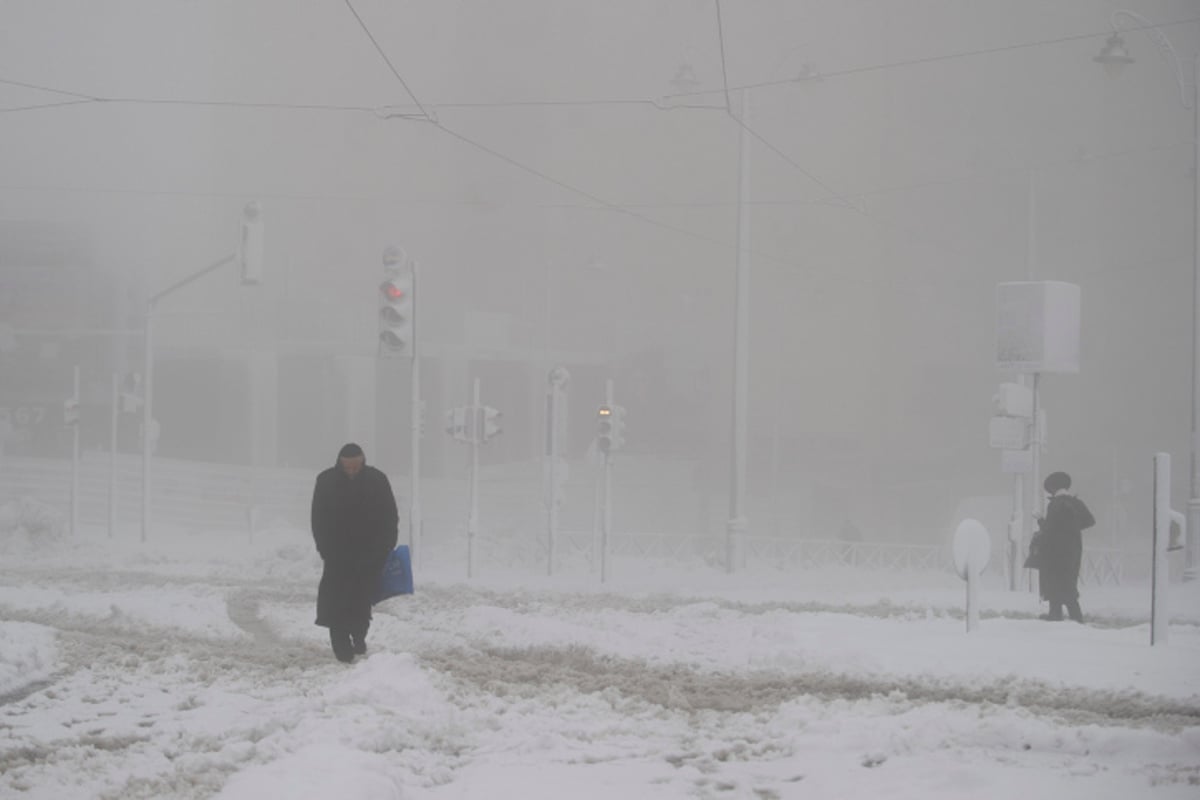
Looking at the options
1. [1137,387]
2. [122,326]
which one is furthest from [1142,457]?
[122,326]

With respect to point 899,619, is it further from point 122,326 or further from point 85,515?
point 122,326

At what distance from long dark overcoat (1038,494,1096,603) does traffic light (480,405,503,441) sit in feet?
35.9

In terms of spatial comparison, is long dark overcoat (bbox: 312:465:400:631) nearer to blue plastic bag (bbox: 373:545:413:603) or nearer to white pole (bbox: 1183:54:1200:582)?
blue plastic bag (bbox: 373:545:413:603)

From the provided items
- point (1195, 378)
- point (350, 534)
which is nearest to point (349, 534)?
point (350, 534)

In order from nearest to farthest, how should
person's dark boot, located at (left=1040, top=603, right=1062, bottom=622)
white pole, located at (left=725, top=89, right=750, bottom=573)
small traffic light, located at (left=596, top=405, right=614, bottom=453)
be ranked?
1. person's dark boot, located at (left=1040, top=603, right=1062, bottom=622)
2. small traffic light, located at (left=596, top=405, right=614, bottom=453)
3. white pole, located at (left=725, top=89, right=750, bottom=573)

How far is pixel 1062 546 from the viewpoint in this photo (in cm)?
1554

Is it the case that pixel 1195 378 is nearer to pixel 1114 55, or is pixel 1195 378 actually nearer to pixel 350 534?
pixel 1114 55

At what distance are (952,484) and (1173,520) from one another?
5495cm

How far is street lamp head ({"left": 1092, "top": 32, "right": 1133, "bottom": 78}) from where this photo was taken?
79.9 feet

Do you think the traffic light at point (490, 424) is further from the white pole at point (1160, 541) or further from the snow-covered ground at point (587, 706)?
the white pole at point (1160, 541)

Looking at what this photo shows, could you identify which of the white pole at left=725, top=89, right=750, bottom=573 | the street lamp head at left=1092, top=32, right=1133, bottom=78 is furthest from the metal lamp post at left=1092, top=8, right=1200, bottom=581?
the white pole at left=725, top=89, right=750, bottom=573

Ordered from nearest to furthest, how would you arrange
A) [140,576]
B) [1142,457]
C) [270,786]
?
1. [270,786]
2. [140,576]
3. [1142,457]

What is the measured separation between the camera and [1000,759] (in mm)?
8023

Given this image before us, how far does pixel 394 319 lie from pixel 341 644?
7568 mm
